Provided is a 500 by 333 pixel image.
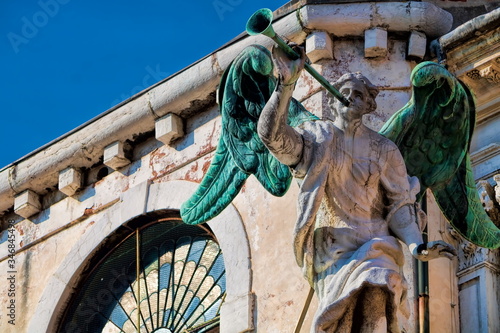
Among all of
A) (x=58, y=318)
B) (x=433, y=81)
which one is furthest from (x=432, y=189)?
(x=58, y=318)

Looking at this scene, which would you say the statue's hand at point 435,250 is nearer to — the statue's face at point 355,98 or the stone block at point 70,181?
the statue's face at point 355,98

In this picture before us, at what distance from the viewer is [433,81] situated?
1195 cm

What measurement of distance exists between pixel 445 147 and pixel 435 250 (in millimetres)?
1536

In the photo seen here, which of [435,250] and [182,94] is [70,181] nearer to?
[182,94]

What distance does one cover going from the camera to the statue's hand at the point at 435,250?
11.0 m

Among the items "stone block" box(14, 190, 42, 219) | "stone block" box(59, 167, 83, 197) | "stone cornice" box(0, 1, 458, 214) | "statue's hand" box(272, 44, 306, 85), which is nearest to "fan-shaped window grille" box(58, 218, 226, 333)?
"stone block" box(59, 167, 83, 197)

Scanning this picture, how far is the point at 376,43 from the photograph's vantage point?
13727 mm

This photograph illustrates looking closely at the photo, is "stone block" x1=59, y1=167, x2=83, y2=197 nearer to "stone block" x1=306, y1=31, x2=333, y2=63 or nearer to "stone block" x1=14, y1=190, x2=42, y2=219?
"stone block" x1=14, y1=190, x2=42, y2=219

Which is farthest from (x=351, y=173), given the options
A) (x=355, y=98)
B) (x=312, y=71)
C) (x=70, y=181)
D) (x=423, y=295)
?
(x=70, y=181)

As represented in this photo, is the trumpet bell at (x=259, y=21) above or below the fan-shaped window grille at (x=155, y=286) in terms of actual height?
below

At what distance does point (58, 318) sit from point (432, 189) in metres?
3.71

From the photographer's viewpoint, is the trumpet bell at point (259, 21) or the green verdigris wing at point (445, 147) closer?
the trumpet bell at point (259, 21)

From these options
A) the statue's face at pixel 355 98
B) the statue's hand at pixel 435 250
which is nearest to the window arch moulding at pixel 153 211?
the statue's face at pixel 355 98

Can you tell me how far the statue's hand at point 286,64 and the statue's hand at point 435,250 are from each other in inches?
48.7
